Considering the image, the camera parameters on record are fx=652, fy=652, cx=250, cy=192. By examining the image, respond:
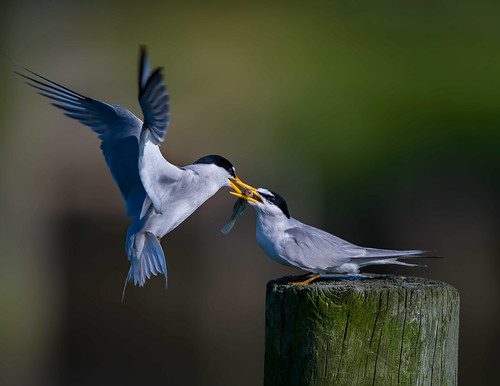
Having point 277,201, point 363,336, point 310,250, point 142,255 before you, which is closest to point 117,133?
point 142,255

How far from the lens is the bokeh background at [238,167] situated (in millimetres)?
8438

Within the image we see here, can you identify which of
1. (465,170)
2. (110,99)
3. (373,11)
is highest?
(373,11)

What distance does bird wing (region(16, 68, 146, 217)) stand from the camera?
350cm

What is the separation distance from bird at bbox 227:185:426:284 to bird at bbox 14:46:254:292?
337 mm

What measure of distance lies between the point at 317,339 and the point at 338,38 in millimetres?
8686

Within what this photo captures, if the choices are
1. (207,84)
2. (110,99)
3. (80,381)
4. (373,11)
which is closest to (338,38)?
(373,11)

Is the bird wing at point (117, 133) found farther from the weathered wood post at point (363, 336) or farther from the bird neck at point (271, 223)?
the weathered wood post at point (363, 336)

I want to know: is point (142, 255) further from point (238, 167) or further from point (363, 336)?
point (238, 167)

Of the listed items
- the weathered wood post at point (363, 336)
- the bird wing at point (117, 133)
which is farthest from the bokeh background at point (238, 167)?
the weathered wood post at point (363, 336)

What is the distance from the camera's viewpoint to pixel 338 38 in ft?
34.5

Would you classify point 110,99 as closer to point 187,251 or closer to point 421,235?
point 187,251

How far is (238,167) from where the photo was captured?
28.3 feet

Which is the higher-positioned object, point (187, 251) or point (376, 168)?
point (376, 168)

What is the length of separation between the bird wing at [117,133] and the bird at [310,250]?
30.6 inches
